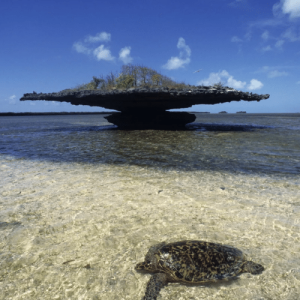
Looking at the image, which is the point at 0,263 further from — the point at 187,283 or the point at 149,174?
the point at 149,174

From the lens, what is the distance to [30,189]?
4969 millimetres

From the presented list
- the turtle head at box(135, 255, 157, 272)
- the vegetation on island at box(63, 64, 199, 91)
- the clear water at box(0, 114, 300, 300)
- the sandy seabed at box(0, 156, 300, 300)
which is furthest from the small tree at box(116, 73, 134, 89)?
the turtle head at box(135, 255, 157, 272)

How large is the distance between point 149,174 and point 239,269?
13.2 feet

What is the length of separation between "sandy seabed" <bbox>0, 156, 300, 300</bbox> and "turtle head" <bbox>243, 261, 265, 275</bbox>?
50mm

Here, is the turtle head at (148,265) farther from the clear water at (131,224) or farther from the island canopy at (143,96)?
the island canopy at (143,96)

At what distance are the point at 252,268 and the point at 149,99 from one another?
18.8 metres

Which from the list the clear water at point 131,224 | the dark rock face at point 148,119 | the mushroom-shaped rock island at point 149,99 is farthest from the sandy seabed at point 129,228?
the dark rock face at point 148,119

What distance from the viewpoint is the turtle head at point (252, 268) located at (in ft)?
7.86

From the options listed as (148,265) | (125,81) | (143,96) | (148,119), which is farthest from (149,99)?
(148,265)

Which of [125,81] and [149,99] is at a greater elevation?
[125,81]

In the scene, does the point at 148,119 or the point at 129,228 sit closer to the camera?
the point at 129,228

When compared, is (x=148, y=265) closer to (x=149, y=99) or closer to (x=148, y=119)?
(x=149, y=99)

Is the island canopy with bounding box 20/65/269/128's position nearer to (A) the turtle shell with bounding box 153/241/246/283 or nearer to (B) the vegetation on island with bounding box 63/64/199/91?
(B) the vegetation on island with bounding box 63/64/199/91

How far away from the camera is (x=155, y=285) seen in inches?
86.4
